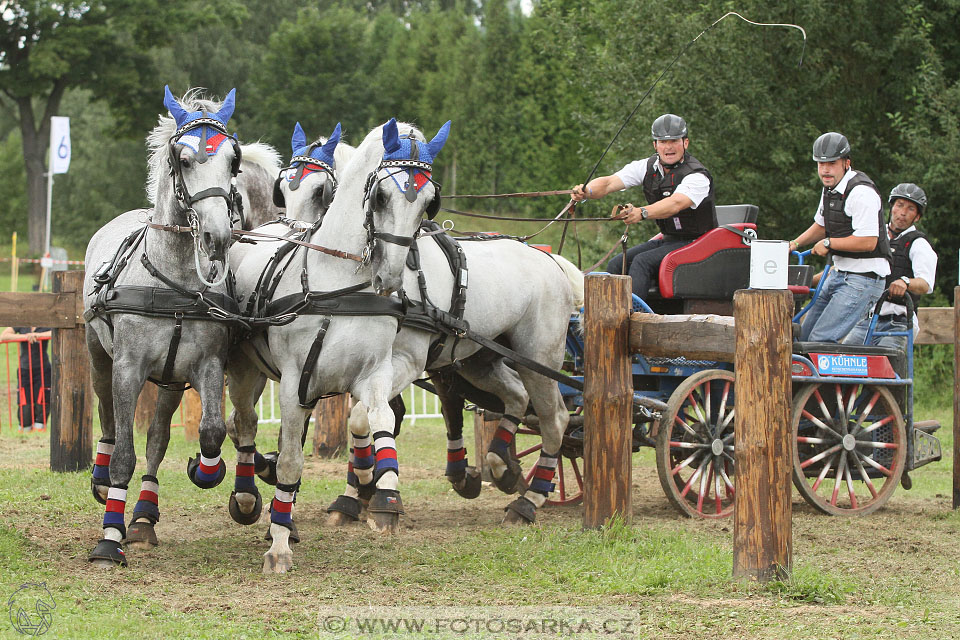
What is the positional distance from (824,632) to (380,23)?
49.5 m

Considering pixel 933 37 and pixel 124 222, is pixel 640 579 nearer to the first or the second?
pixel 124 222

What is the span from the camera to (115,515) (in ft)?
17.5

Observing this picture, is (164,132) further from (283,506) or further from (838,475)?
(838,475)

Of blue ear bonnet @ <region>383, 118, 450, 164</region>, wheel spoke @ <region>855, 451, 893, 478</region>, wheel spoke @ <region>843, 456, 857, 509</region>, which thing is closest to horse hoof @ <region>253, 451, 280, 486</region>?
blue ear bonnet @ <region>383, 118, 450, 164</region>

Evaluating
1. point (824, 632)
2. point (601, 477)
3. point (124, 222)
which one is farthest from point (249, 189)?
point (824, 632)

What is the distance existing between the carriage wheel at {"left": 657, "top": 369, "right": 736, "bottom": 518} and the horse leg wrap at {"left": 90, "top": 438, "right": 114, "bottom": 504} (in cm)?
335

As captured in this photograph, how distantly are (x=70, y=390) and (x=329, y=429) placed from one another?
2.49 m

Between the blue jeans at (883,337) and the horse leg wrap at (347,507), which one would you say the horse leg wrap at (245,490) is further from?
the blue jeans at (883,337)

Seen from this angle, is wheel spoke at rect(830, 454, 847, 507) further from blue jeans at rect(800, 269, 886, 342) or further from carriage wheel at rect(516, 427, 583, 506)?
carriage wheel at rect(516, 427, 583, 506)

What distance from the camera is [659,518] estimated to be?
698 cm

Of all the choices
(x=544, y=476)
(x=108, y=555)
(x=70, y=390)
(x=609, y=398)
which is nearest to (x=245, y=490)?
(x=108, y=555)

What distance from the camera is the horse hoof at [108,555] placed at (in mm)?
5199

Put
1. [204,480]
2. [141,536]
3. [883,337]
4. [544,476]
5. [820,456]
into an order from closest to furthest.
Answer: [141,536] → [204,480] → [544,476] → [820,456] → [883,337]

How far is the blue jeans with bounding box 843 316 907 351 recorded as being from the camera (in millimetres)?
7270
